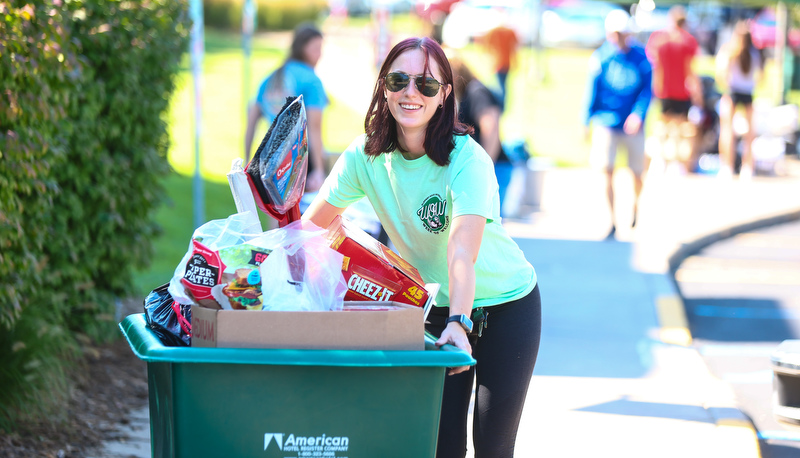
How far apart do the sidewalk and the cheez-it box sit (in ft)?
6.38

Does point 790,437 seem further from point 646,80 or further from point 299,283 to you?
point 646,80

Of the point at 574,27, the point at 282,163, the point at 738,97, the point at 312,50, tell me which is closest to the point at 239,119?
the point at 738,97

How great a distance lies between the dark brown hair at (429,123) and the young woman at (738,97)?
10.9 metres

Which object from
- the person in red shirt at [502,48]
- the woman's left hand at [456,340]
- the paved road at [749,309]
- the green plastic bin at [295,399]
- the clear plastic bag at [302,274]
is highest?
the clear plastic bag at [302,274]

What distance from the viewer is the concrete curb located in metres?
4.36

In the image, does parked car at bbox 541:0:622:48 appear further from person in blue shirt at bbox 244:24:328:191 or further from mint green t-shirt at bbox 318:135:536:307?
mint green t-shirt at bbox 318:135:536:307

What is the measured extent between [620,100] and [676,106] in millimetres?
4439

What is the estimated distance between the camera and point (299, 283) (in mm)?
2338

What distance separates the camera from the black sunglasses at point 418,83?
2742mm

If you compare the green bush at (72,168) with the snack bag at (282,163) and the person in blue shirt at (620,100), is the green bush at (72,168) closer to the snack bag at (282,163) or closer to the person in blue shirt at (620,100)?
the snack bag at (282,163)

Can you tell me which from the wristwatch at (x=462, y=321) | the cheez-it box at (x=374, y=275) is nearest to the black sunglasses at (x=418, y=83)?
the cheez-it box at (x=374, y=275)

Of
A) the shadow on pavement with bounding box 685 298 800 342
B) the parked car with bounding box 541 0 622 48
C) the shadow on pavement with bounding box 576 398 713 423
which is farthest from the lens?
the parked car with bounding box 541 0 622 48

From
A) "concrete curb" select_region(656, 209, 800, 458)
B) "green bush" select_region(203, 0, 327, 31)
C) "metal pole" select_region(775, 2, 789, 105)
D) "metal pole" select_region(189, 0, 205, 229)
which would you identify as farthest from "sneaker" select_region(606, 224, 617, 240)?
"green bush" select_region(203, 0, 327, 31)

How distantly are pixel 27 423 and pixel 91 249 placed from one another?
124 centimetres
